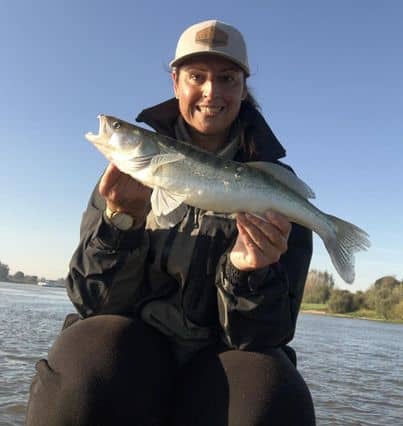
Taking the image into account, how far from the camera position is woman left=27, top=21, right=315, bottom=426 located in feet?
8.68

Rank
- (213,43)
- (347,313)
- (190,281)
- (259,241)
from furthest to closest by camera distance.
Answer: (347,313) < (213,43) < (190,281) < (259,241)

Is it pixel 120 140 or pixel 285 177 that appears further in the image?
pixel 285 177

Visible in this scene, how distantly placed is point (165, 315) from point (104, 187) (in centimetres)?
92

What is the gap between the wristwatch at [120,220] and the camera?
300cm

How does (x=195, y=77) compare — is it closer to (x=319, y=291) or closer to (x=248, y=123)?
(x=248, y=123)

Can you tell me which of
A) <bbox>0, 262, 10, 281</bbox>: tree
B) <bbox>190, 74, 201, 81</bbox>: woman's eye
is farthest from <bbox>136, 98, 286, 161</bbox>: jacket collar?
<bbox>0, 262, 10, 281</bbox>: tree

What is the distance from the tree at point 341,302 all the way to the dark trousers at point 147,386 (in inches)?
2249

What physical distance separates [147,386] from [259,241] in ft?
3.38

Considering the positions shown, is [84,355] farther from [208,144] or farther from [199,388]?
[208,144]

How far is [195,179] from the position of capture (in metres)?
A: 2.97

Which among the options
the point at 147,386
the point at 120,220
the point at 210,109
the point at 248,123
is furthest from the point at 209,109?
the point at 147,386

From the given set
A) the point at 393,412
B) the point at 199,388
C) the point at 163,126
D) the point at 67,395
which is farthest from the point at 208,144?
the point at 393,412

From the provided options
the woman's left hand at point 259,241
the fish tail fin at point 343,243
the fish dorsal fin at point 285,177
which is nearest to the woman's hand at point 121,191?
the woman's left hand at point 259,241

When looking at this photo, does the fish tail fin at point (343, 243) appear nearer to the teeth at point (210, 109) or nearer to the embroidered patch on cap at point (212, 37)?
the teeth at point (210, 109)
